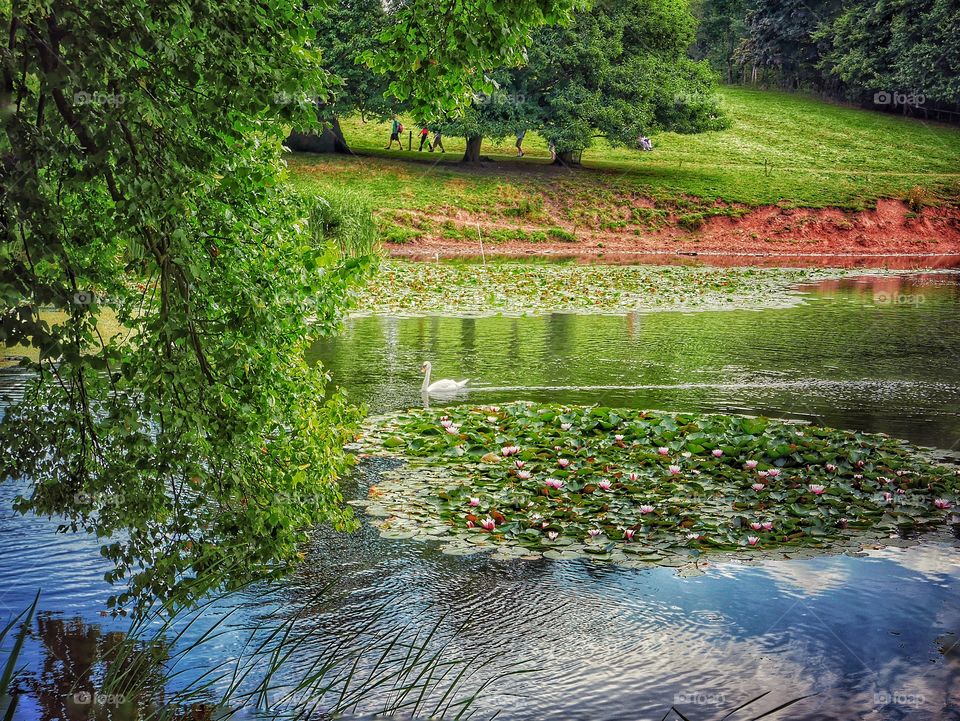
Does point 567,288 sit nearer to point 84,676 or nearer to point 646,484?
point 646,484

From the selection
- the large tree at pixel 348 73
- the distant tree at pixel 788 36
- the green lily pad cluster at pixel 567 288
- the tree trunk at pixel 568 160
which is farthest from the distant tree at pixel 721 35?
the green lily pad cluster at pixel 567 288

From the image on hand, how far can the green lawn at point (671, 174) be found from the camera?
44.5 metres

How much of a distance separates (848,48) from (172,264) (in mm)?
68665

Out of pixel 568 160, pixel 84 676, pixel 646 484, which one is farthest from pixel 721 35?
pixel 84 676

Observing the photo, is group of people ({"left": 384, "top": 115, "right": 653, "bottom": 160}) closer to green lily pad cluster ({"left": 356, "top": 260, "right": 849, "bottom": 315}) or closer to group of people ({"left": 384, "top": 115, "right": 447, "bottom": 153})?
group of people ({"left": 384, "top": 115, "right": 447, "bottom": 153})

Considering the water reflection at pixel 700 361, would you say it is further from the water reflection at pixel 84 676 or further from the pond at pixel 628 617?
the water reflection at pixel 84 676

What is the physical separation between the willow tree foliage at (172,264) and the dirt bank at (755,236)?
106 feet

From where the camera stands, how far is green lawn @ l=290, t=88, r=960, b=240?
4447 cm

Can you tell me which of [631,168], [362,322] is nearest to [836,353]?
[362,322]

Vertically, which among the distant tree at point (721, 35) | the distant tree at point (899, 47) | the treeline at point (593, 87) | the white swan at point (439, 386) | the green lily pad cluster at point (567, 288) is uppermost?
the distant tree at point (721, 35)

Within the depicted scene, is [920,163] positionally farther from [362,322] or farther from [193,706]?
[193,706]

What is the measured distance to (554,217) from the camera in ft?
145

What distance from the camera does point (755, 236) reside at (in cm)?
4512

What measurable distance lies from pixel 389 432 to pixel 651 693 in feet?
19.8
